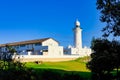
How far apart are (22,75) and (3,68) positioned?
1.45 m

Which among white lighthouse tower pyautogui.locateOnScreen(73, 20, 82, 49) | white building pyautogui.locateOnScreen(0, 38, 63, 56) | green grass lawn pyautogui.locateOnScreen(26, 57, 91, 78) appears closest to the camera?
green grass lawn pyautogui.locateOnScreen(26, 57, 91, 78)

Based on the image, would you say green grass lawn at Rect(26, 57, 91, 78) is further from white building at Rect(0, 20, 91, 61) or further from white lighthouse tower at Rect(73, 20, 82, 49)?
white lighthouse tower at Rect(73, 20, 82, 49)

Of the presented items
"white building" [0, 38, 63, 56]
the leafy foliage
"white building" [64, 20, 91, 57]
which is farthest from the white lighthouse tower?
the leafy foliage

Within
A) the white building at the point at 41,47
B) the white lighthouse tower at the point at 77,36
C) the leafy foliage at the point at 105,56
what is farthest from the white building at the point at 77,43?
the leafy foliage at the point at 105,56

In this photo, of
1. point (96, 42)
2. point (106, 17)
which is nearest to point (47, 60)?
point (96, 42)

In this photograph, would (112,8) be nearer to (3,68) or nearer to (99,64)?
(99,64)

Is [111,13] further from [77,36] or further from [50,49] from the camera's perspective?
[77,36]

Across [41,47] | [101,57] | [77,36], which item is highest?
[77,36]

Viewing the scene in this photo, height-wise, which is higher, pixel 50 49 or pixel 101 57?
pixel 50 49

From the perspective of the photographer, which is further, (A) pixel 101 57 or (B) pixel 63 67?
(B) pixel 63 67

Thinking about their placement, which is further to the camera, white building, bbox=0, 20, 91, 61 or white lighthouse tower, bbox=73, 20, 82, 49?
white lighthouse tower, bbox=73, 20, 82, 49

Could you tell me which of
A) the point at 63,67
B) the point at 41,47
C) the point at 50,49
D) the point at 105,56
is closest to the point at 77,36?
the point at 41,47

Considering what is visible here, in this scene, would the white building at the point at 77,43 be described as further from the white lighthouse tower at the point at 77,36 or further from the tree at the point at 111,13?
the tree at the point at 111,13

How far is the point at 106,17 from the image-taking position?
34781mm
